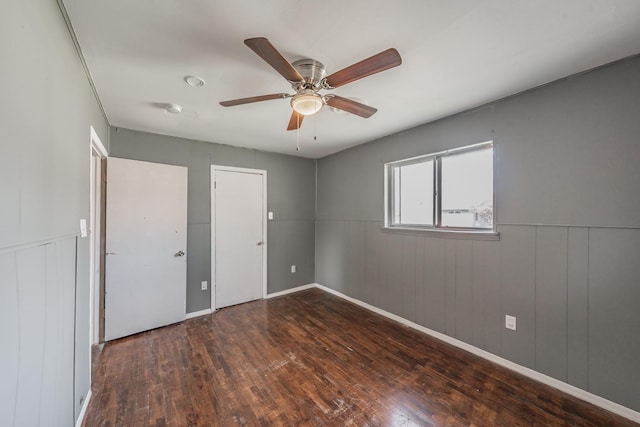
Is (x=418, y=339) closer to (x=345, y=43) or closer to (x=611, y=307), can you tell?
(x=611, y=307)

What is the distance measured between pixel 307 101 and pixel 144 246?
8.55 ft

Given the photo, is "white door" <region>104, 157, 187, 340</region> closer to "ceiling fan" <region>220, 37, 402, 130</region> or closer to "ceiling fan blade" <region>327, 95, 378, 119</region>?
"ceiling fan" <region>220, 37, 402, 130</region>

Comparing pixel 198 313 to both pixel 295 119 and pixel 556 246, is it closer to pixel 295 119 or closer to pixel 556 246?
pixel 295 119

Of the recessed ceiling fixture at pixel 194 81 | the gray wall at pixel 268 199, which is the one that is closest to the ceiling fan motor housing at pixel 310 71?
the recessed ceiling fixture at pixel 194 81

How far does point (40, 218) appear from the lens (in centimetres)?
107

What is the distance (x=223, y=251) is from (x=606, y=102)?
417cm

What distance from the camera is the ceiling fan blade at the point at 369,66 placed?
1.30 metres

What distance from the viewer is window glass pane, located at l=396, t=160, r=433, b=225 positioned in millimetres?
3010

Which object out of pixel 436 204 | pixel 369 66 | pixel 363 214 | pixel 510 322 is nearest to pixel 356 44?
pixel 369 66

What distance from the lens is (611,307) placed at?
5.83 feet

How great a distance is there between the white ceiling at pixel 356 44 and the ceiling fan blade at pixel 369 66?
9.0 inches

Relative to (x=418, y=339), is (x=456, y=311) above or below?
above

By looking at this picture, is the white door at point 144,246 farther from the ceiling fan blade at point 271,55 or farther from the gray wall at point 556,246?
the gray wall at point 556,246

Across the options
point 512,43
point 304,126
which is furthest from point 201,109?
point 512,43
